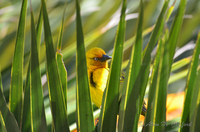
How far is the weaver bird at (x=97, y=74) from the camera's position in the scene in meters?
0.63

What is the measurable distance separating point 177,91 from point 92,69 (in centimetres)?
41

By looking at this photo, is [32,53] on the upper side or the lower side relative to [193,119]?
upper

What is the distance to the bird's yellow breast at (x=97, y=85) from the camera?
625mm

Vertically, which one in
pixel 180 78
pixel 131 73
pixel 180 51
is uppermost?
pixel 131 73

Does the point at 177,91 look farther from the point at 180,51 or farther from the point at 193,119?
the point at 193,119

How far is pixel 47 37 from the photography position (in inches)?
12.6

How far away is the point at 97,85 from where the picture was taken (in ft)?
2.07

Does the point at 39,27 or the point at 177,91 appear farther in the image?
the point at 177,91

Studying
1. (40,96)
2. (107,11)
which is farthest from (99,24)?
(40,96)

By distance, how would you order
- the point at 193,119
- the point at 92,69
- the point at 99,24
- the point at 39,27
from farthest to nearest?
the point at 99,24 < the point at 92,69 < the point at 39,27 < the point at 193,119

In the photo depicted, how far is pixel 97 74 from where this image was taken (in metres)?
0.66

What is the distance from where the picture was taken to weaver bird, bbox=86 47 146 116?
2.06 feet

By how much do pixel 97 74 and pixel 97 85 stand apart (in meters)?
0.04

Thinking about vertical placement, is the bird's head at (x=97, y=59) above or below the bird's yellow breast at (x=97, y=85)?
above
